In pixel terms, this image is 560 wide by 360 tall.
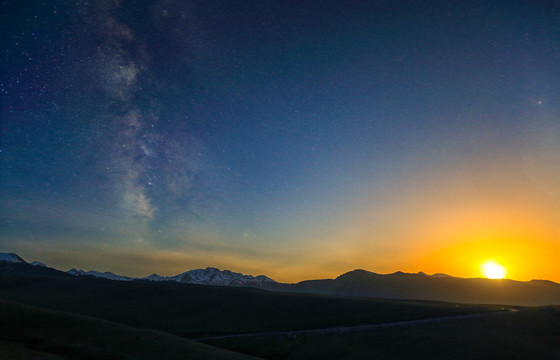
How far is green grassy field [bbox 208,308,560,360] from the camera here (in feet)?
175

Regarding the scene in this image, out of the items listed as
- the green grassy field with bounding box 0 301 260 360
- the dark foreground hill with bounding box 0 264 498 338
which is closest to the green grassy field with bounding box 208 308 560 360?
the green grassy field with bounding box 0 301 260 360

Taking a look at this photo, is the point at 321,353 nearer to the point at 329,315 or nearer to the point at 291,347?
the point at 291,347

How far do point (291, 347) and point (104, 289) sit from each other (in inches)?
5550

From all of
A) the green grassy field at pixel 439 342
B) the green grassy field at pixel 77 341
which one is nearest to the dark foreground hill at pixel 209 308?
the green grassy field at pixel 439 342

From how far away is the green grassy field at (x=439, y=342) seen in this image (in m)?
53.5

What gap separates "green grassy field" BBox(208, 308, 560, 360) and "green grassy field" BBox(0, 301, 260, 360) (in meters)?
15.3

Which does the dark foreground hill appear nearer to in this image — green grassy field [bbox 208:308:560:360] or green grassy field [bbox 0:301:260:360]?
green grassy field [bbox 208:308:560:360]

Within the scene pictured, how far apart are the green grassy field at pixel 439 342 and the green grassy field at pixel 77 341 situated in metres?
15.3

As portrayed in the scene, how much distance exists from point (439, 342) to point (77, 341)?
217 ft

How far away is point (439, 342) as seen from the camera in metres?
59.8

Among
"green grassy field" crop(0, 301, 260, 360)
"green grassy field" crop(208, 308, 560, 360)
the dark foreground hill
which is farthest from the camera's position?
the dark foreground hill

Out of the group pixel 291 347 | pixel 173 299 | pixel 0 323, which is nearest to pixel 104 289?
pixel 173 299

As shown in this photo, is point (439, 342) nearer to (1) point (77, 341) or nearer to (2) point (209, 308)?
(1) point (77, 341)

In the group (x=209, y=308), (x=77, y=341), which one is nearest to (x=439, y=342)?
(x=77, y=341)
